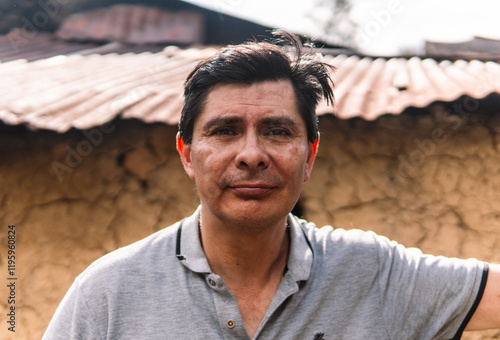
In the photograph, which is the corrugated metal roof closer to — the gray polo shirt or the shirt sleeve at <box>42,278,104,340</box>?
the gray polo shirt

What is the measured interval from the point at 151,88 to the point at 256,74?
1.54 m

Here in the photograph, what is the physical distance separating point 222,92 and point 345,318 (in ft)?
2.93

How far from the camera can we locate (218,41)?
19.7ft

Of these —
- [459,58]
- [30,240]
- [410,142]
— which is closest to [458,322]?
[410,142]

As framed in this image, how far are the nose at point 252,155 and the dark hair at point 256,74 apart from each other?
0.77ft

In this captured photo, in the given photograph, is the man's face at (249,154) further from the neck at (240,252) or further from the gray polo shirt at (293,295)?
the gray polo shirt at (293,295)

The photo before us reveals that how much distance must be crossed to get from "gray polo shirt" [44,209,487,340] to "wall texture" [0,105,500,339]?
1256 mm

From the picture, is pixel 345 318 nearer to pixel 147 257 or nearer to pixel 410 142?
pixel 147 257

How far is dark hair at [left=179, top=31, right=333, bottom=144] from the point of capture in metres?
1.75

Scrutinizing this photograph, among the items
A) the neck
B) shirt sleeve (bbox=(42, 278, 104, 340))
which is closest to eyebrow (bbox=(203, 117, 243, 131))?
the neck

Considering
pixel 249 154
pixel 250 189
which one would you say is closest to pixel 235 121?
pixel 249 154

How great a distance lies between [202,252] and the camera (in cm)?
174

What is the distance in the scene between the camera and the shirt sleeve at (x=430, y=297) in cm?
170

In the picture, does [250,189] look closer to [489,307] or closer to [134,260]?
[134,260]
